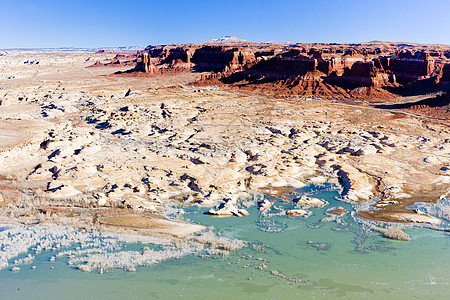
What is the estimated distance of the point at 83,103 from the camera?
75562mm

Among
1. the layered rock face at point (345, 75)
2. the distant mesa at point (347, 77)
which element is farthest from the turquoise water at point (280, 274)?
the layered rock face at point (345, 75)

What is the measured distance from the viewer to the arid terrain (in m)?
29.1

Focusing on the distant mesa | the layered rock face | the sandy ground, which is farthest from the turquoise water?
the layered rock face

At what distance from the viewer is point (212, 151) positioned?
4169 cm

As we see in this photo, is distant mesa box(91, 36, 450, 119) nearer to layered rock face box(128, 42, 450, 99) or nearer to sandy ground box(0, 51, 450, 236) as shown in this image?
layered rock face box(128, 42, 450, 99)

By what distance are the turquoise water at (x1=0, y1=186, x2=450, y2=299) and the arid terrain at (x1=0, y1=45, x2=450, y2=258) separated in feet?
13.3

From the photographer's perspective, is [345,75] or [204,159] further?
[345,75]

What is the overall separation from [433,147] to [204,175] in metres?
31.4

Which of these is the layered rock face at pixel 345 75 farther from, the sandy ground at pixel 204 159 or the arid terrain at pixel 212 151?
the sandy ground at pixel 204 159

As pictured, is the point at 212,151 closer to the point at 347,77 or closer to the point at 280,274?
the point at 280,274

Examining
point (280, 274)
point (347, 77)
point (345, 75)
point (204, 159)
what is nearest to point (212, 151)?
point (204, 159)

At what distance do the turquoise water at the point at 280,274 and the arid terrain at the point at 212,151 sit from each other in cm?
406

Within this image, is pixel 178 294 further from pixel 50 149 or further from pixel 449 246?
pixel 50 149

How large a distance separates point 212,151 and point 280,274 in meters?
22.6
